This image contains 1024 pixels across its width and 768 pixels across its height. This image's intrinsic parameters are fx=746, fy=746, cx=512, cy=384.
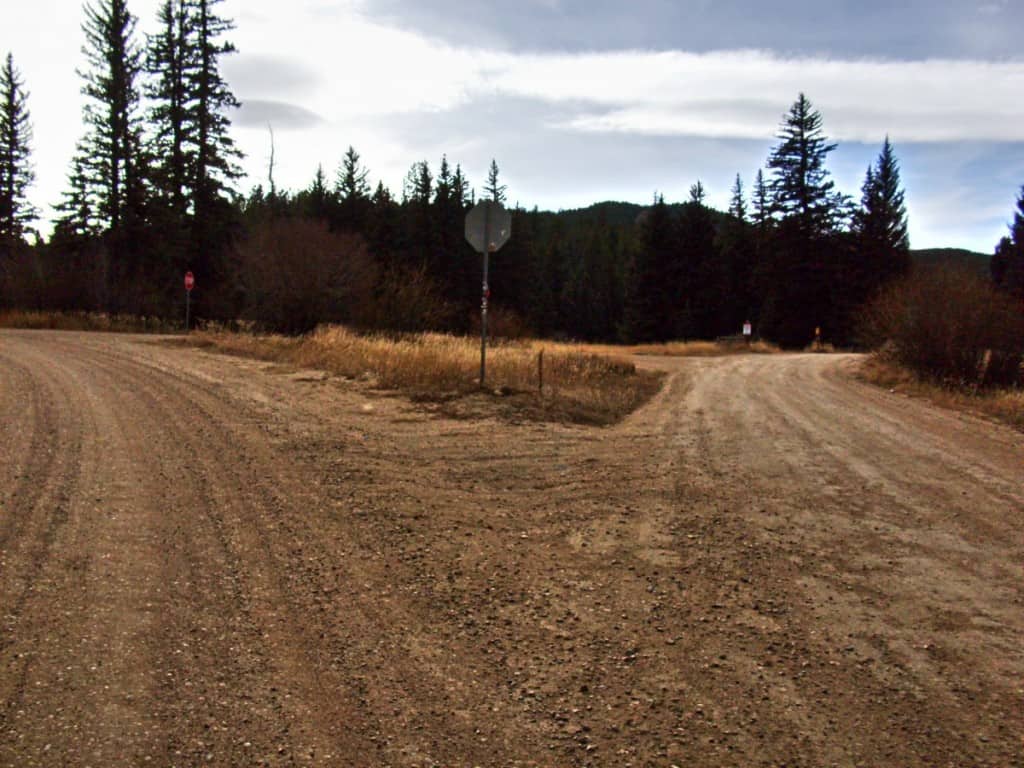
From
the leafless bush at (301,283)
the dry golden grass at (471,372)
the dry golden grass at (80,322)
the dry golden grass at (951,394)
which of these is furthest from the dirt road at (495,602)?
the dry golden grass at (80,322)

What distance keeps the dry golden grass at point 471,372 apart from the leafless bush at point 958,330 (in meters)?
6.46

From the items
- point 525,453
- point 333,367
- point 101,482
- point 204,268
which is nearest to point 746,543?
point 525,453

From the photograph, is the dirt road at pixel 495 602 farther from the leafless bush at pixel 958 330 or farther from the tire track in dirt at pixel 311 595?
the leafless bush at pixel 958 330

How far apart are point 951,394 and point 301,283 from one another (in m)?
19.6

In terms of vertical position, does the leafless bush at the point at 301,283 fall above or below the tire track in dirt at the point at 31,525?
above

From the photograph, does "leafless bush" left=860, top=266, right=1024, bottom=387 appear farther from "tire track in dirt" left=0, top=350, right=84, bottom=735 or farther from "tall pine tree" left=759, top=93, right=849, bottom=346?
"tall pine tree" left=759, top=93, right=849, bottom=346

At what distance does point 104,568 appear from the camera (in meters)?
4.48

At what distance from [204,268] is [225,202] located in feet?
11.2

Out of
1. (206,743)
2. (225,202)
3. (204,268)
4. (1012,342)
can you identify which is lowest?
(206,743)

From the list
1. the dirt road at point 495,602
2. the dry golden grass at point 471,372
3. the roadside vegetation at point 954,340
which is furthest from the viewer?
the roadside vegetation at point 954,340

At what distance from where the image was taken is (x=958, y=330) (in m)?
17.4

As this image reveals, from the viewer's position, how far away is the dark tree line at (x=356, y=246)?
91.3 ft

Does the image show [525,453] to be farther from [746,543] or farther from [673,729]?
[673,729]

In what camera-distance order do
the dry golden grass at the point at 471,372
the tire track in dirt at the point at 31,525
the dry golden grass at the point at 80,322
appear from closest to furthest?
the tire track in dirt at the point at 31,525
the dry golden grass at the point at 471,372
the dry golden grass at the point at 80,322
